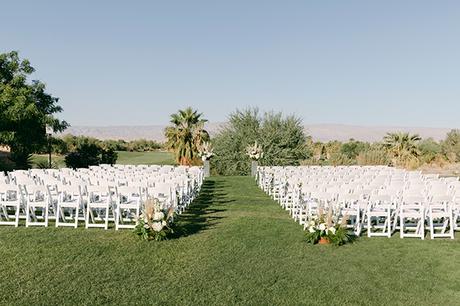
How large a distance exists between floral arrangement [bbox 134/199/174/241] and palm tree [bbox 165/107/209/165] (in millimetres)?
24755

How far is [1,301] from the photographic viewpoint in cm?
527

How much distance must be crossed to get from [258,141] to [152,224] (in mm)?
25884

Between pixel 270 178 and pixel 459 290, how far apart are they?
12.4m

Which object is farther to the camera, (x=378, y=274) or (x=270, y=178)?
(x=270, y=178)

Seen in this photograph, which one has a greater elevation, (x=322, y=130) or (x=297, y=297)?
(x=322, y=130)

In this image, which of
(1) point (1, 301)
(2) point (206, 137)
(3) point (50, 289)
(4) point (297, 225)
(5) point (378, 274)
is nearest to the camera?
(1) point (1, 301)

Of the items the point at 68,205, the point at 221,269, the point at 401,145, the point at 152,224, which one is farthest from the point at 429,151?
the point at 221,269

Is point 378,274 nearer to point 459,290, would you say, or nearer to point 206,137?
point 459,290

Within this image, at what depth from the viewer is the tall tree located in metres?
21.9

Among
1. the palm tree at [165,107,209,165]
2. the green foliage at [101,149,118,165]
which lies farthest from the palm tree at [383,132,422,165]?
the green foliage at [101,149,118,165]

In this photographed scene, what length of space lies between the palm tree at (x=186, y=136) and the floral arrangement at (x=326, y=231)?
25153mm

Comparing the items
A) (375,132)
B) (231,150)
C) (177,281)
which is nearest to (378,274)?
(177,281)

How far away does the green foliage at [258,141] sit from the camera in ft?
110

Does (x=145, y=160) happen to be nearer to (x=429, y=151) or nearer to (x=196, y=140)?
(x=196, y=140)
